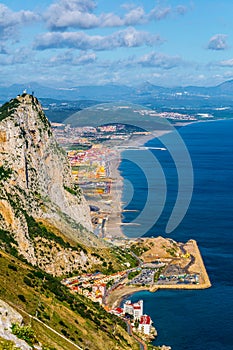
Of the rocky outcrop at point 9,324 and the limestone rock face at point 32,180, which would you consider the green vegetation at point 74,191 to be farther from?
the rocky outcrop at point 9,324

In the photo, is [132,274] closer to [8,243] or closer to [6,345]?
[8,243]

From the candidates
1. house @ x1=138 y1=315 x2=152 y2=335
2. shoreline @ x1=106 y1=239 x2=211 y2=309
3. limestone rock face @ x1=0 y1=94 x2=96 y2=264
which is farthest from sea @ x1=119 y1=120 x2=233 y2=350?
limestone rock face @ x1=0 y1=94 x2=96 y2=264

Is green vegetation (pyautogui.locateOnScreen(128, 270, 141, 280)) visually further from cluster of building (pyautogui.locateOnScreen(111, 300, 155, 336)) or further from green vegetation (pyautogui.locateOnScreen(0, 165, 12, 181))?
green vegetation (pyautogui.locateOnScreen(0, 165, 12, 181))

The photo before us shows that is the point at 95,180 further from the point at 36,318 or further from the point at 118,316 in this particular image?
the point at 36,318

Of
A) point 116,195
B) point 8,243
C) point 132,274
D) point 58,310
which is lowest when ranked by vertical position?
point 58,310

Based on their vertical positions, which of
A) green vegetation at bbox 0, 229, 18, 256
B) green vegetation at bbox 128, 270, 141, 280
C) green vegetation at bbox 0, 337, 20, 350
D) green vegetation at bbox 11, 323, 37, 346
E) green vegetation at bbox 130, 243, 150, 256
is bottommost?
green vegetation at bbox 0, 337, 20, 350

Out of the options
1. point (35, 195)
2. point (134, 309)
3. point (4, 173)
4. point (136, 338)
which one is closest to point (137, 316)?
point (134, 309)
